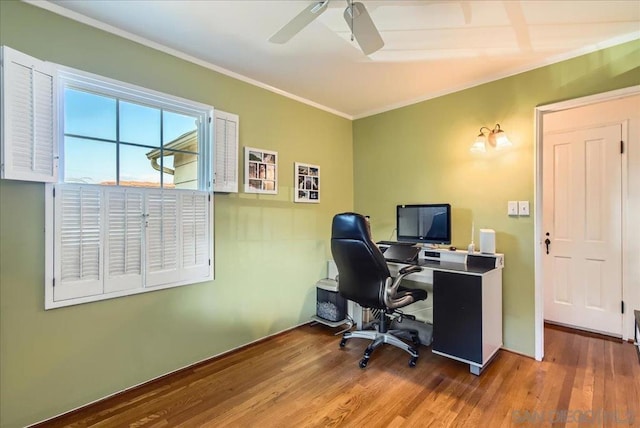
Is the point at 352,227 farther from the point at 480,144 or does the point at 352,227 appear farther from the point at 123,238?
the point at 123,238

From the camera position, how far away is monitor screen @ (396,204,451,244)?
276 centimetres

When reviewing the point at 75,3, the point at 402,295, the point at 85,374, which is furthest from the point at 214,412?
the point at 75,3

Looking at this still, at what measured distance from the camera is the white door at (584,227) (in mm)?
2799

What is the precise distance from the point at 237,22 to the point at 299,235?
6.41 ft

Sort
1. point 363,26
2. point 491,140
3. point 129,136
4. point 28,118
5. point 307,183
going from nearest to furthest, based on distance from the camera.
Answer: point 363,26 < point 28,118 < point 129,136 < point 491,140 < point 307,183

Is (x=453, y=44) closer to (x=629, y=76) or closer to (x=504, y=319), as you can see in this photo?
(x=629, y=76)

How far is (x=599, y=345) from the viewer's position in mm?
2637

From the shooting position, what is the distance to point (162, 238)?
2.17 metres

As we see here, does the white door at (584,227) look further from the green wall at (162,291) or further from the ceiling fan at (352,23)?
the ceiling fan at (352,23)

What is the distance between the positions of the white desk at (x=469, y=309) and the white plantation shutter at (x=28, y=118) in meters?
2.69

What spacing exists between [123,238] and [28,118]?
828 mm

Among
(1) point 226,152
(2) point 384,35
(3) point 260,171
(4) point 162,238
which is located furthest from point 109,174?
(2) point 384,35

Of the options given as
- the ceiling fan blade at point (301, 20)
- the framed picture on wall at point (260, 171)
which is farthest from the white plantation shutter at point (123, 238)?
the ceiling fan blade at point (301, 20)

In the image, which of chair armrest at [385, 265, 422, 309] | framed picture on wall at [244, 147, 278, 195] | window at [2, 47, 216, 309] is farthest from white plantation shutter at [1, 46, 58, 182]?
chair armrest at [385, 265, 422, 309]
